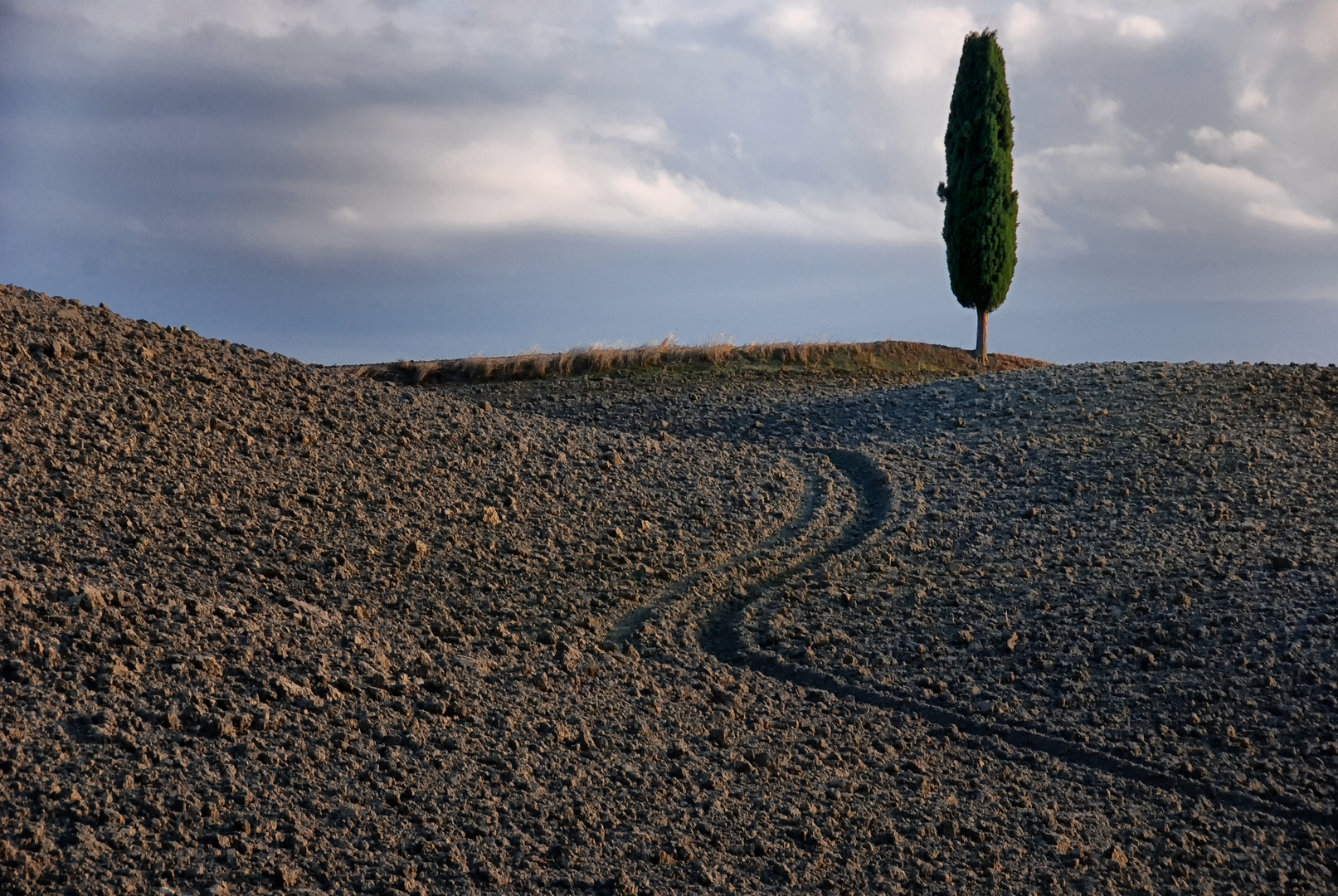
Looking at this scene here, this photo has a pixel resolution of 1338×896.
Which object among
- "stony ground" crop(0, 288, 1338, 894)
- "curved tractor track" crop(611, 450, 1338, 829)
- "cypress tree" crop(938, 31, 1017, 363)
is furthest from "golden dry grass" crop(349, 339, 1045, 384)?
"curved tractor track" crop(611, 450, 1338, 829)

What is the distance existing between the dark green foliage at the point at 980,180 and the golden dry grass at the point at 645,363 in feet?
9.88

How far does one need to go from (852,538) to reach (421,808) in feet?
17.2

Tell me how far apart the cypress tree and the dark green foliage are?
0.01 meters

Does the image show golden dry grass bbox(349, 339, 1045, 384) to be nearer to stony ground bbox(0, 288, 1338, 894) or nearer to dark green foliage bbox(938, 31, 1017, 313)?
dark green foliage bbox(938, 31, 1017, 313)

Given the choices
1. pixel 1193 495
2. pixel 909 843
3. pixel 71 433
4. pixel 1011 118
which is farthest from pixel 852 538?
pixel 1011 118

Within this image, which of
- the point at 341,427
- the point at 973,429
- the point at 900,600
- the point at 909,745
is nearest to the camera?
the point at 909,745

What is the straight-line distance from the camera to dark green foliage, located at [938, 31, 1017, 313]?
1984 cm

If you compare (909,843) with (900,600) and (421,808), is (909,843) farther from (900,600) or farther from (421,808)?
(900,600)

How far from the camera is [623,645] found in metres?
6.98

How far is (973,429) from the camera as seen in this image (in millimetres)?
12078

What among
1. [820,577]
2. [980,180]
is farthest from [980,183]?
[820,577]

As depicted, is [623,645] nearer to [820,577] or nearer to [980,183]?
[820,577]

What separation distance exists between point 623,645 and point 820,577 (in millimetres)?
1954

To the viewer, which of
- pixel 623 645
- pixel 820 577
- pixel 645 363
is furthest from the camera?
pixel 645 363
